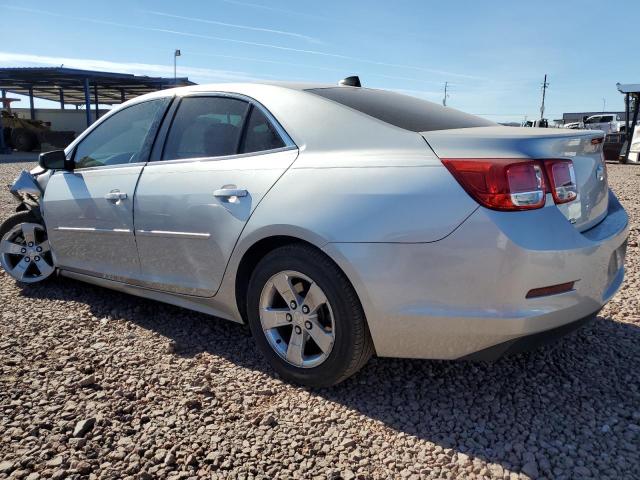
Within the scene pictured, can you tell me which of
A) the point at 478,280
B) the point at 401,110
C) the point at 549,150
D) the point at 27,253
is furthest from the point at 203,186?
the point at 27,253

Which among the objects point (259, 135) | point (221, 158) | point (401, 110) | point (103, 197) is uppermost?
point (401, 110)

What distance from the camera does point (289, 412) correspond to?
2.41 m

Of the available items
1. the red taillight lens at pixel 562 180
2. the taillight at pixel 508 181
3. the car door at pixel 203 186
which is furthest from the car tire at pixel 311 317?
the red taillight lens at pixel 562 180

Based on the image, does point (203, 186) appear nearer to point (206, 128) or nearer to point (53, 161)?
point (206, 128)

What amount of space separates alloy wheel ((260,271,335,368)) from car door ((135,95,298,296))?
0.34 meters

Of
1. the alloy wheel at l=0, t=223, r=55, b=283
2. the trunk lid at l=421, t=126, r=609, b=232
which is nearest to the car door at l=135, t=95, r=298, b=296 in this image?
the trunk lid at l=421, t=126, r=609, b=232

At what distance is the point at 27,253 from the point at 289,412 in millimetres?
3079

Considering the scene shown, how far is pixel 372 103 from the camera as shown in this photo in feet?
9.13

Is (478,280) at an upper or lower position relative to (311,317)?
upper

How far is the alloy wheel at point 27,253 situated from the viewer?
430 centimetres

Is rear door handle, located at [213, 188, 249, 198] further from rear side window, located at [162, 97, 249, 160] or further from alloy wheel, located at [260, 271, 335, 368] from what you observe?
alloy wheel, located at [260, 271, 335, 368]

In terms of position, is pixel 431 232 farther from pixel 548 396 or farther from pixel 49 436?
pixel 49 436

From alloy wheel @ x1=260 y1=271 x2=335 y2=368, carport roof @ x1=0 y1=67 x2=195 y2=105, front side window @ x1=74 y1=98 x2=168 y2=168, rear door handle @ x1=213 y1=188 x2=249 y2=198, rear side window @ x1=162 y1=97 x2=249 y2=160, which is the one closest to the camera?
alloy wheel @ x1=260 y1=271 x2=335 y2=368

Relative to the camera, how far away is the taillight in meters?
2.04
